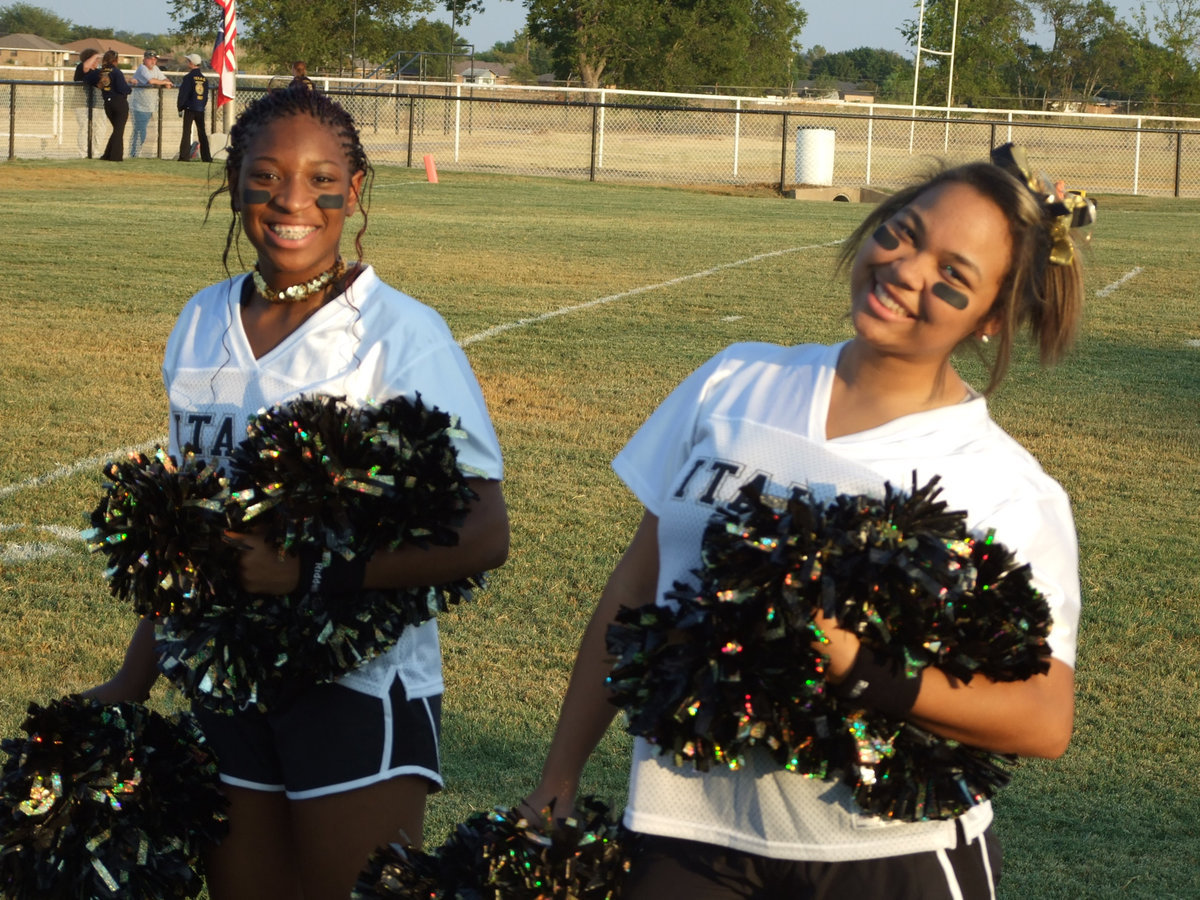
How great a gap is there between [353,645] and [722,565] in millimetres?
747

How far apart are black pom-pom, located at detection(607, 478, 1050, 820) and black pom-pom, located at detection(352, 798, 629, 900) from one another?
204mm

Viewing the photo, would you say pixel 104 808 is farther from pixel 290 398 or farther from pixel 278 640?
pixel 290 398

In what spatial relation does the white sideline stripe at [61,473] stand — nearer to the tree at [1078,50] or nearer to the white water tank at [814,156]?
the white water tank at [814,156]

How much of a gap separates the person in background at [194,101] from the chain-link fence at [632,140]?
1.51 ft

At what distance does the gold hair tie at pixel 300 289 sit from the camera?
2396 mm

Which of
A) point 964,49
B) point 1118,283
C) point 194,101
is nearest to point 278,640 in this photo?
point 1118,283

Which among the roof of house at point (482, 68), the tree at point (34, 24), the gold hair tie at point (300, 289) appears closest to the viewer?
the gold hair tie at point (300, 289)

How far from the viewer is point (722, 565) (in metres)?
1.69

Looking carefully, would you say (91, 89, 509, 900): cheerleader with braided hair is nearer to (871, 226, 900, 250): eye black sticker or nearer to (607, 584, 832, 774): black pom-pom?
(607, 584, 832, 774): black pom-pom

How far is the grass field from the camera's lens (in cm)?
389

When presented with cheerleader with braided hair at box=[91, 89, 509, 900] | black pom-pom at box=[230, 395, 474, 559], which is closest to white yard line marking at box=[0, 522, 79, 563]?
cheerleader with braided hair at box=[91, 89, 509, 900]

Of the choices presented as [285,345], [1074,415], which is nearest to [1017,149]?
[285,345]

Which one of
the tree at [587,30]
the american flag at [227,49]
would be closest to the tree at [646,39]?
the tree at [587,30]

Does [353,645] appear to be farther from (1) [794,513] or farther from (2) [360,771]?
(1) [794,513]
